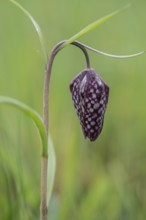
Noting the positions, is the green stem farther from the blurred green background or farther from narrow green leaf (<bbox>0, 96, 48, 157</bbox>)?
the blurred green background

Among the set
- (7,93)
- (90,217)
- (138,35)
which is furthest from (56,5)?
(90,217)

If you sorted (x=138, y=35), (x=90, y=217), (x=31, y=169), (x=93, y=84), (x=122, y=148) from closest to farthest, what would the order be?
(x=93, y=84), (x=90, y=217), (x=31, y=169), (x=122, y=148), (x=138, y=35)

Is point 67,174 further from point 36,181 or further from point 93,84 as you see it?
point 93,84

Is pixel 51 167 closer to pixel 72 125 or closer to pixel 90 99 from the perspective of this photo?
pixel 90 99

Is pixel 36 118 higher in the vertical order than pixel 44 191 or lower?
higher

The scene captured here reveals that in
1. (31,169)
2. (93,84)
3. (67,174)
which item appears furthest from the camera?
(31,169)

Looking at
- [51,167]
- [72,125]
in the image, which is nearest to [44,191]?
[51,167]

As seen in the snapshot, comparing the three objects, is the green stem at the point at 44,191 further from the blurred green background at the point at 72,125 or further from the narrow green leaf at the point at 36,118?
the blurred green background at the point at 72,125
